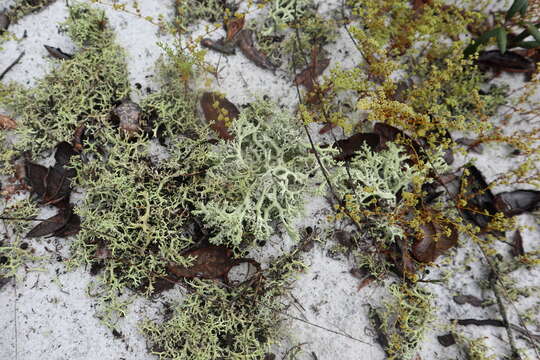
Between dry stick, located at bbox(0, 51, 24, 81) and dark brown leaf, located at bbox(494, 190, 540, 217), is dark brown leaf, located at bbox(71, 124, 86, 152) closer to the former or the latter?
dry stick, located at bbox(0, 51, 24, 81)

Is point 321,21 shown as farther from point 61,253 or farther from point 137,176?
point 61,253

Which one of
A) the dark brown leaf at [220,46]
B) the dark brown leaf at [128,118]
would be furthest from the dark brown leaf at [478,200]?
the dark brown leaf at [128,118]

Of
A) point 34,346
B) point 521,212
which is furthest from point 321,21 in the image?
point 34,346

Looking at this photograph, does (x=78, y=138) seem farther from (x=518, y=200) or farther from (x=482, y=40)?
(x=518, y=200)

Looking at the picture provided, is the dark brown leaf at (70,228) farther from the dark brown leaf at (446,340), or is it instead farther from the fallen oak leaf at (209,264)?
the dark brown leaf at (446,340)

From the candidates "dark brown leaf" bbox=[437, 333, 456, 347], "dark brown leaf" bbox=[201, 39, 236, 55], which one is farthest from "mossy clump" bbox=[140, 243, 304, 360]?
"dark brown leaf" bbox=[201, 39, 236, 55]
